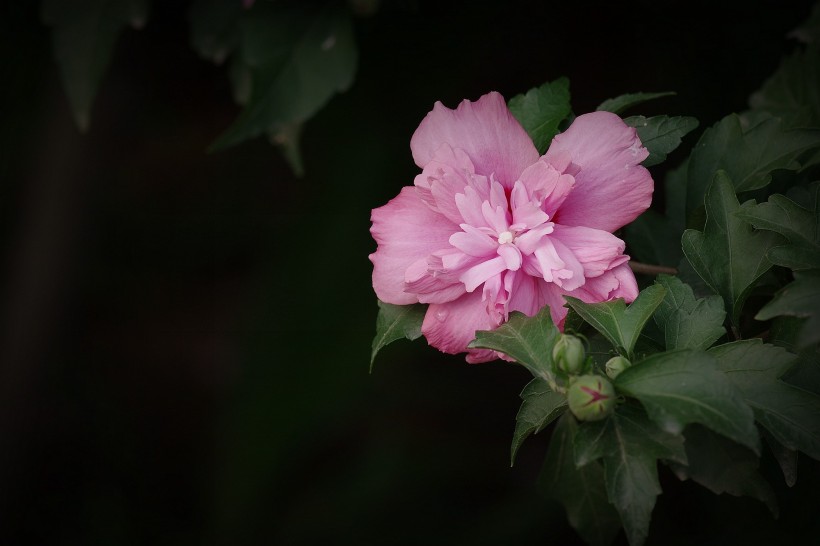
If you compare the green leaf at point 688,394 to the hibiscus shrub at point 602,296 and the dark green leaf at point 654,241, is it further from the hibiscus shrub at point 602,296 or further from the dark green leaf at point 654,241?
the dark green leaf at point 654,241

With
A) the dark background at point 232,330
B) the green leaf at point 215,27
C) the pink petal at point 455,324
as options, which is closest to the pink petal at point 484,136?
the pink petal at point 455,324

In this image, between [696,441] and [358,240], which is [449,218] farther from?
[358,240]

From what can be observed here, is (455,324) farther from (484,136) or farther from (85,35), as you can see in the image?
(85,35)

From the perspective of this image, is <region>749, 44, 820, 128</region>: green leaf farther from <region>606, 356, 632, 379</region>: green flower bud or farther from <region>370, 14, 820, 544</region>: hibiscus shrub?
<region>606, 356, 632, 379</region>: green flower bud

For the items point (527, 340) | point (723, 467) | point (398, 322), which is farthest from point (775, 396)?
point (398, 322)

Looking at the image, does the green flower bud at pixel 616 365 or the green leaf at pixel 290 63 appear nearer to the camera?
the green flower bud at pixel 616 365

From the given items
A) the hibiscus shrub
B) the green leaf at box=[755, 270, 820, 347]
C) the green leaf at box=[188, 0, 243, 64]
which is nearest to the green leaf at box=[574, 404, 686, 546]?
the hibiscus shrub
